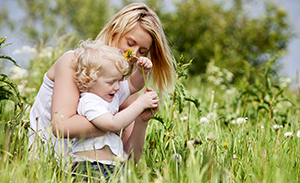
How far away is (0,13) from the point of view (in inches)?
725

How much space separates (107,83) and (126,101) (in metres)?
0.57

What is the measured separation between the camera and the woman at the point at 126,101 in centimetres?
162

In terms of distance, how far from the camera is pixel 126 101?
2258 mm

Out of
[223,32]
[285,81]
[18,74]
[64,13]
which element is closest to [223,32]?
[223,32]

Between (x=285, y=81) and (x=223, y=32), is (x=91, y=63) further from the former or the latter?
(x=223, y=32)

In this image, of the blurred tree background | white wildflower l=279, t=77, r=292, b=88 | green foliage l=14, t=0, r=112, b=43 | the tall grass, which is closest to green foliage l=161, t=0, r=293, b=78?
the blurred tree background

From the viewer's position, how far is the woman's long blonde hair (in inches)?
82.2

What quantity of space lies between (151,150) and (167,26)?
29.5 feet

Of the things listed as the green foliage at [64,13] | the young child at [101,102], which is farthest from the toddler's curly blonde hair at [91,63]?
the green foliage at [64,13]

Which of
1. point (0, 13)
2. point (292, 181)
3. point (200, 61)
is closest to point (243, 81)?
point (292, 181)

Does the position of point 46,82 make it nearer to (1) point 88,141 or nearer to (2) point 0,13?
(1) point 88,141

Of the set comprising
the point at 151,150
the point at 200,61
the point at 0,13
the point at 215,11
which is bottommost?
the point at 151,150

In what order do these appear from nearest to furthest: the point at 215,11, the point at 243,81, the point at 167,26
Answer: the point at 243,81, the point at 167,26, the point at 215,11

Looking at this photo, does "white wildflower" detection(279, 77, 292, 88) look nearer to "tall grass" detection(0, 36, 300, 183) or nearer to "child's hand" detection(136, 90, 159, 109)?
"tall grass" detection(0, 36, 300, 183)
